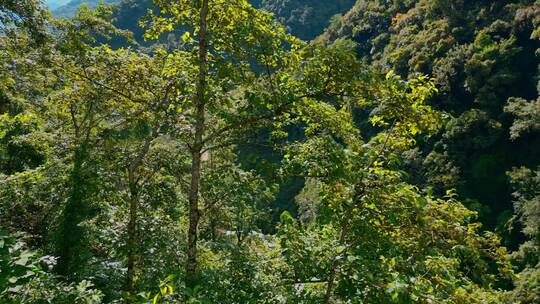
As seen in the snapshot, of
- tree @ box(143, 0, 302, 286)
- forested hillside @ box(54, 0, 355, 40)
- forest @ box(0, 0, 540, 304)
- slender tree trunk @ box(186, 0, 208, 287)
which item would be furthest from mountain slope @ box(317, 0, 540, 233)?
forested hillside @ box(54, 0, 355, 40)

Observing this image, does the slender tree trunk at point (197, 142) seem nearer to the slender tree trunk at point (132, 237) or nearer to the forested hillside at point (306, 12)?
the slender tree trunk at point (132, 237)

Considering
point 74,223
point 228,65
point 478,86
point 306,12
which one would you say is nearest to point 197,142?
point 228,65

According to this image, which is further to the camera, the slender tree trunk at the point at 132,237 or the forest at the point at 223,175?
the slender tree trunk at the point at 132,237

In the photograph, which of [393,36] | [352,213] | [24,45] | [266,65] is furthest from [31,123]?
[393,36]

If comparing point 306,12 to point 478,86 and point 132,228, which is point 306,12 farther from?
point 132,228

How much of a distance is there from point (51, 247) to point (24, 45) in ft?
12.4

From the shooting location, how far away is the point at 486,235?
398 cm

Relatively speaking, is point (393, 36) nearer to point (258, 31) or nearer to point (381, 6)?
point (381, 6)

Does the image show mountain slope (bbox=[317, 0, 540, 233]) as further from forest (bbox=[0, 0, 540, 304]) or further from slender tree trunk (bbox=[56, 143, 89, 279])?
slender tree trunk (bbox=[56, 143, 89, 279])

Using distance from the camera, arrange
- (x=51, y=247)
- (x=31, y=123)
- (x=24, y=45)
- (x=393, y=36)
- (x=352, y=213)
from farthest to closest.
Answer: (x=393, y=36)
(x=31, y=123)
(x=51, y=247)
(x=24, y=45)
(x=352, y=213)

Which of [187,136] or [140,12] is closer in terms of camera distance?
[187,136]

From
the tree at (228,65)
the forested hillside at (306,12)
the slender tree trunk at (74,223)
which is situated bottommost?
the slender tree trunk at (74,223)

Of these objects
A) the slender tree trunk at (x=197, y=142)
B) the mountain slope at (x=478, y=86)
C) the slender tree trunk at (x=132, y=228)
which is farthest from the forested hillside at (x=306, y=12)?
the slender tree trunk at (x=197, y=142)

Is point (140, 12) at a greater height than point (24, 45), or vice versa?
point (140, 12)
